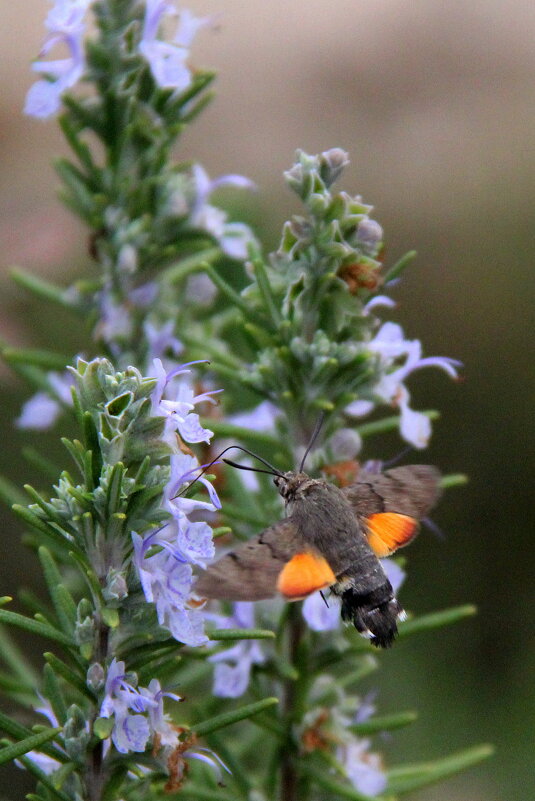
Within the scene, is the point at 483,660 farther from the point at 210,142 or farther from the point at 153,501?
the point at 210,142

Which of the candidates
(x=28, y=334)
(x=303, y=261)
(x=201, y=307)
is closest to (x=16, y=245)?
(x=28, y=334)

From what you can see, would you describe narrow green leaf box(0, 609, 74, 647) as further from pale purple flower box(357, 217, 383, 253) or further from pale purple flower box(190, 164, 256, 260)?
pale purple flower box(190, 164, 256, 260)

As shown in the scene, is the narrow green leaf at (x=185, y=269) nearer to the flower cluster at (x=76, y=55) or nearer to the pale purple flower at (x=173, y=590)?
the flower cluster at (x=76, y=55)

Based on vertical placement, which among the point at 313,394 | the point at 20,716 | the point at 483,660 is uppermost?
the point at 313,394

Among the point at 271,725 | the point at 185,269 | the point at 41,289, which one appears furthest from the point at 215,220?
the point at 271,725

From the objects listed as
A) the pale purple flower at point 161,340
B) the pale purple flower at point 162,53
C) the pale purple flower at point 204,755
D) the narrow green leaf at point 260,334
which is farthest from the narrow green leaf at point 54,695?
the pale purple flower at point 162,53

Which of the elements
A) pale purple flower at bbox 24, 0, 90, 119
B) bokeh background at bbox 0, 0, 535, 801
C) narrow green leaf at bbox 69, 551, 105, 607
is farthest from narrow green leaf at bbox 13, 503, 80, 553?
bokeh background at bbox 0, 0, 535, 801

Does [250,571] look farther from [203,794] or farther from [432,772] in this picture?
[432,772]
